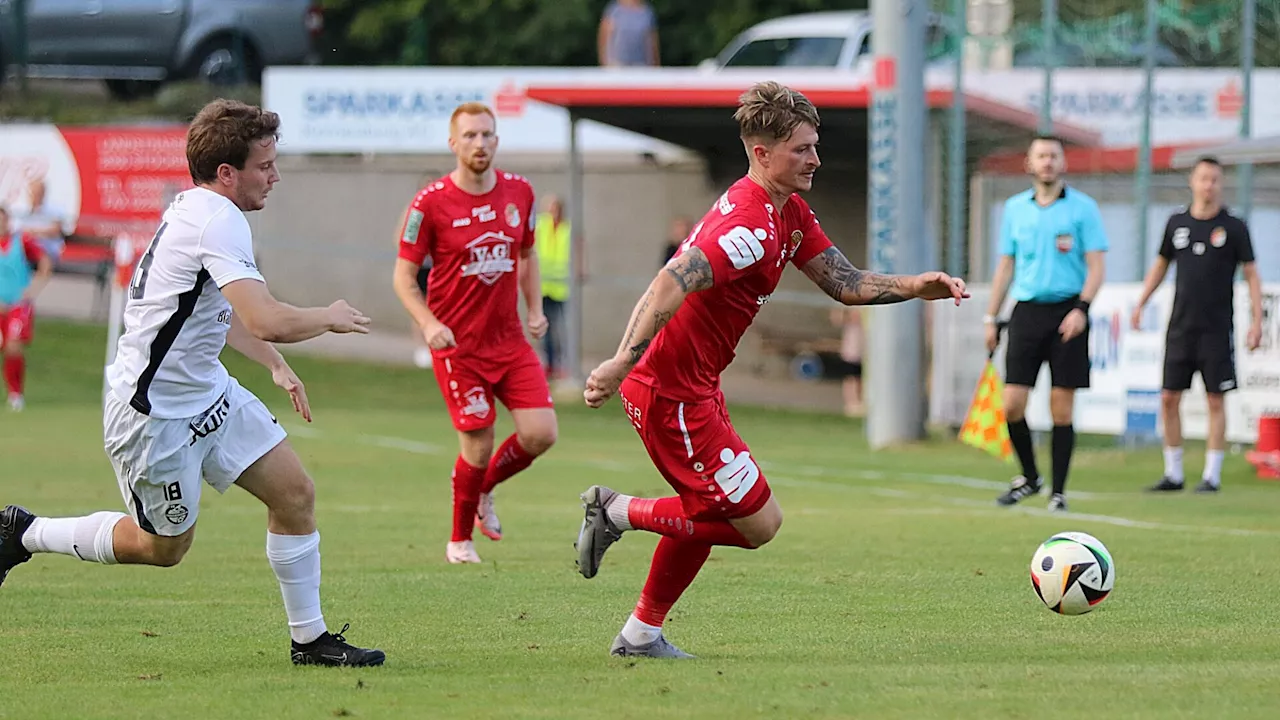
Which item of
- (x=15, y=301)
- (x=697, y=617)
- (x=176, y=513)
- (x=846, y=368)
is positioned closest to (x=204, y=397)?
(x=176, y=513)

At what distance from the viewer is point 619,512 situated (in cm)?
695

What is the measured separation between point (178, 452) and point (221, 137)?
1.11 meters

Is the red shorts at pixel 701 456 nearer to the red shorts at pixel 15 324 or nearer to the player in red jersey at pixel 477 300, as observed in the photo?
the player in red jersey at pixel 477 300

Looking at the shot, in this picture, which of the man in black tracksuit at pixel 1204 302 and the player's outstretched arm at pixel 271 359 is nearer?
the player's outstretched arm at pixel 271 359

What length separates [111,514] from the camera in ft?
22.5

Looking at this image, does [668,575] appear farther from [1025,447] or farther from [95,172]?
[95,172]

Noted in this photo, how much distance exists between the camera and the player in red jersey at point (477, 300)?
9.64 metres

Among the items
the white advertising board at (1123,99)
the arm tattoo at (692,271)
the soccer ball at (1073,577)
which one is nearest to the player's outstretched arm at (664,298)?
the arm tattoo at (692,271)

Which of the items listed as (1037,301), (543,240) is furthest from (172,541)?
(543,240)

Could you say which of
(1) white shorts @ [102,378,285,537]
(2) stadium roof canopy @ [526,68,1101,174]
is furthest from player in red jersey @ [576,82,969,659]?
(2) stadium roof canopy @ [526,68,1101,174]

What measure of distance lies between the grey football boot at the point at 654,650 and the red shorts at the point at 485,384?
3086 mm

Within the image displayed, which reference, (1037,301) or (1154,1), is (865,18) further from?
(1037,301)

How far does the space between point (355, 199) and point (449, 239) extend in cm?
1861

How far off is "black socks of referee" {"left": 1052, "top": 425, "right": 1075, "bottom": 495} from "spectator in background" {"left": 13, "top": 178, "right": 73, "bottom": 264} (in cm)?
1610
